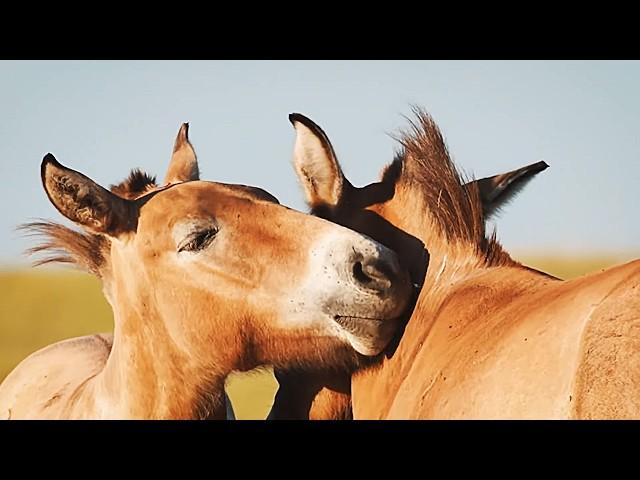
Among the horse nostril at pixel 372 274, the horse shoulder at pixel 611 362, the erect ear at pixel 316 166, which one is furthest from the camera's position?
the erect ear at pixel 316 166

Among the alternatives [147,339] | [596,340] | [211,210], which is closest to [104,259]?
[147,339]

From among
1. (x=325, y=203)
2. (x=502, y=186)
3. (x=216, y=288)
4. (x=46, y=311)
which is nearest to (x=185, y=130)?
(x=325, y=203)

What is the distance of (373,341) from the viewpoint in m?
4.11

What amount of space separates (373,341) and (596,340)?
64.1 inches

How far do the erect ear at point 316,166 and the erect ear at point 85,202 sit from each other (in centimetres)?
93

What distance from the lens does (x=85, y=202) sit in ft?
14.6

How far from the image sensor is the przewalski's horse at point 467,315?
2598 millimetres

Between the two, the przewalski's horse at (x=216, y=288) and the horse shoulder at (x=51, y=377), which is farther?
the horse shoulder at (x=51, y=377)

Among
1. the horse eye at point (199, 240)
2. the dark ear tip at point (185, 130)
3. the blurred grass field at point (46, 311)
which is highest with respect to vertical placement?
the dark ear tip at point (185, 130)

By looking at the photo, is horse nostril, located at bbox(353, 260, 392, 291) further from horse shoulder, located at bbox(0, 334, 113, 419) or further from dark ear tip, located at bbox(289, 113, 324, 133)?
horse shoulder, located at bbox(0, 334, 113, 419)

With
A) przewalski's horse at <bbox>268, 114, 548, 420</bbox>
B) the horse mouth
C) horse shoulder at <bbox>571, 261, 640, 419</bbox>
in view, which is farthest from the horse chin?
horse shoulder at <bbox>571, 261, 640, 419</bbox>

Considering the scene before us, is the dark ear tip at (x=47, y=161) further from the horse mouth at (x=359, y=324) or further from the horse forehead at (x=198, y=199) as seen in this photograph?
the horse mouth at (x=359, y=324)

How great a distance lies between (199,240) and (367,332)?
0.97 m

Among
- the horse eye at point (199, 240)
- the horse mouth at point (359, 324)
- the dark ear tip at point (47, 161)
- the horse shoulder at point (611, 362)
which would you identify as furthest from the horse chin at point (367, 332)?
the dark ear tip at point (47, 161)
